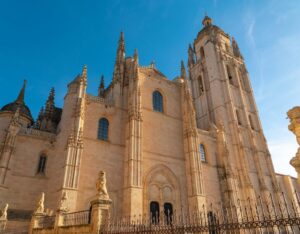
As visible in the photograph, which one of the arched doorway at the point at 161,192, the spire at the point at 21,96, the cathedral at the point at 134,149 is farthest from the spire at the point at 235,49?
the spire at the point at 21,96

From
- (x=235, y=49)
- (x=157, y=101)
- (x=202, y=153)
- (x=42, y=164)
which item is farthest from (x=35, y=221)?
(x=235, y=49)

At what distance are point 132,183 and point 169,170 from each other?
4777mm

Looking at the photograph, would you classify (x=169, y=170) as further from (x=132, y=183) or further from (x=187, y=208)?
(x=132, y=183)

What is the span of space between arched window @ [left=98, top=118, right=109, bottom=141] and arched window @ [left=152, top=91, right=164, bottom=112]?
5.54 meters

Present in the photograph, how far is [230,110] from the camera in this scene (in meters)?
29.8

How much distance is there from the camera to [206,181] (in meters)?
22.6

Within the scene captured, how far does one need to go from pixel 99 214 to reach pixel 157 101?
16852 mm

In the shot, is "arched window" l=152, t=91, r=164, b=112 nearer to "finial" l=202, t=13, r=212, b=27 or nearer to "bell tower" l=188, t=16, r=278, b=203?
"bell tower" l=188, t=16, r=278, b=203

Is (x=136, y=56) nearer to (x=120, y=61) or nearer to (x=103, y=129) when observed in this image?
(x=120, y=61)

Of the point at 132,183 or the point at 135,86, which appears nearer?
the point at 132,183

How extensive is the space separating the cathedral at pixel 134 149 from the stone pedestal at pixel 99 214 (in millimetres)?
6997

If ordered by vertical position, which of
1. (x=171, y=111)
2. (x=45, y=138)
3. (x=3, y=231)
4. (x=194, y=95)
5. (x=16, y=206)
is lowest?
(x=3, y=231)

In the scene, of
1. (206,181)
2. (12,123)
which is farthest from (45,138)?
(206,181)

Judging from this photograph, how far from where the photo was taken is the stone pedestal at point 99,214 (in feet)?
26.3
